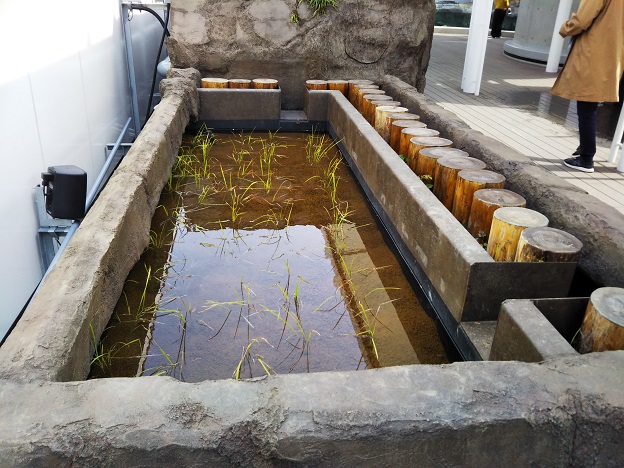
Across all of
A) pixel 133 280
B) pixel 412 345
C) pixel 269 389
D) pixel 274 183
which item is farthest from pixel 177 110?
pixel 269 389

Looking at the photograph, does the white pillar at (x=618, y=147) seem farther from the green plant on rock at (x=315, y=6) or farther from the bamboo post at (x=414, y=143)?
the green plant on rock at (x=315, y=6)

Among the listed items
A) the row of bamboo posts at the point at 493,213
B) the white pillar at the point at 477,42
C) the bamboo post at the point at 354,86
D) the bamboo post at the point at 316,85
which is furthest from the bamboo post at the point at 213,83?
the white pillar at the point at 477,42

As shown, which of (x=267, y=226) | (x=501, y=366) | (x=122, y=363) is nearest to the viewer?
(x=501, y=366)

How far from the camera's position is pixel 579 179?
457 cm

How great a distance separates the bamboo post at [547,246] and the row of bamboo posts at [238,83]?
3.72m

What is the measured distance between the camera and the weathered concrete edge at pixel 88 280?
1638 mm

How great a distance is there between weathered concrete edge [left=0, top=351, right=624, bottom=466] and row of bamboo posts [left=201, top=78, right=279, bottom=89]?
438 centimetres

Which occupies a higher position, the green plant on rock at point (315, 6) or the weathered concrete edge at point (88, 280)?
the green plant on rock at point (315, 6)

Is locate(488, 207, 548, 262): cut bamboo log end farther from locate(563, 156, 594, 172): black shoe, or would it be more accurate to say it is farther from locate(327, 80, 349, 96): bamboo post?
locate(327, 80, 349, 96): bamboo post

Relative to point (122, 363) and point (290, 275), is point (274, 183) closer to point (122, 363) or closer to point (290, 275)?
point (290, 275)

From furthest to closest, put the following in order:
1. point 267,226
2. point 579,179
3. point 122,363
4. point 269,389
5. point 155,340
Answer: point 579,179 → point 267,226 → point 155,340 → point 122,363 → point 269,389

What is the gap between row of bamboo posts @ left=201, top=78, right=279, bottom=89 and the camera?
544cm

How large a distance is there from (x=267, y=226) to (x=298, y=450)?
2121mm

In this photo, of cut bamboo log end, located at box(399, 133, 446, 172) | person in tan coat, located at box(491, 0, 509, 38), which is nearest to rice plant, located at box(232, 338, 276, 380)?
cut bamboo log end, located at box(399, 133, 446, 172)
